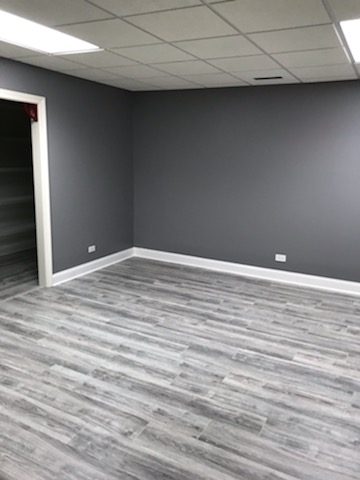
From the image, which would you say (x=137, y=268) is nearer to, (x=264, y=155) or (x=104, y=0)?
(x=264, y=155)

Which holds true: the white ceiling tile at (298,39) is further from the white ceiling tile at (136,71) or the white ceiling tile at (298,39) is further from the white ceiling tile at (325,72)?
the white ceiling tile at (136,71)

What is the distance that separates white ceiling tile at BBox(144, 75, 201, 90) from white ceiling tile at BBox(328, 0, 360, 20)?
2.33 metres

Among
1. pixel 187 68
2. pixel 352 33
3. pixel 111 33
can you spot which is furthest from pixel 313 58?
pixel 111 33

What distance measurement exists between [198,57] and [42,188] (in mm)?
2223

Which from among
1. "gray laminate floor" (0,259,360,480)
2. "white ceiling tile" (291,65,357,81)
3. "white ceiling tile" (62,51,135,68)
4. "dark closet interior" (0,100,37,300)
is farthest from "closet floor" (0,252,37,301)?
"white ceiling tile" (291,65,357,81)

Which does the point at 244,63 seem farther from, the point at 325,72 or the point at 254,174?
the point at 254,174

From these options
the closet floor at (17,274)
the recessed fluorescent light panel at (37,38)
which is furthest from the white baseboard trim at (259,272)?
the recessed fluorescent light panel at (37,38)

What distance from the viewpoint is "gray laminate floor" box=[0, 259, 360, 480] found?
221 cm

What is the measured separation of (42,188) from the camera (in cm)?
461

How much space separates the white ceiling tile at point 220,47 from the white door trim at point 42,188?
193 cm

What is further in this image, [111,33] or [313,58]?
[313,58]

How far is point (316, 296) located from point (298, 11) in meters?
3.18

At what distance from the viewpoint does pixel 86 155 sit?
204 inches

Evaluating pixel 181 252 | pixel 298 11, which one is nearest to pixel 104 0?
pixel 298 11
